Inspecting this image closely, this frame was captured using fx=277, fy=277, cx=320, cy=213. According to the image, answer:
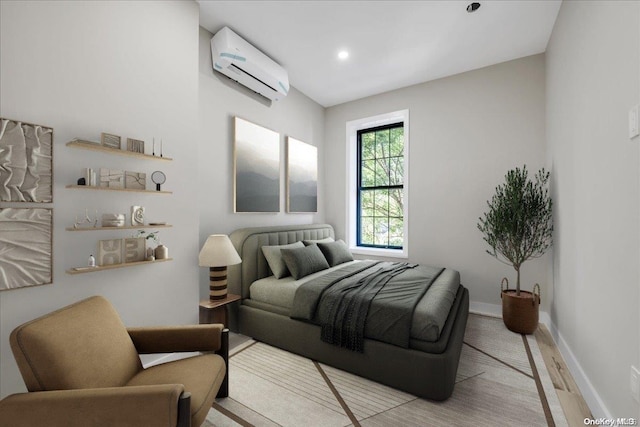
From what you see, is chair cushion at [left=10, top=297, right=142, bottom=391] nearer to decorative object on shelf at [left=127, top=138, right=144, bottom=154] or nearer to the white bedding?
decorative object on shelf at [left=127, top=138, right=144, bottom=154]

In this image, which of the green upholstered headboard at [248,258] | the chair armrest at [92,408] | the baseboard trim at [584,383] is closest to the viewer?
Result: the chair armrest at [92,408]

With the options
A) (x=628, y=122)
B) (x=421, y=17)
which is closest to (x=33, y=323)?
(x=628, y=122)

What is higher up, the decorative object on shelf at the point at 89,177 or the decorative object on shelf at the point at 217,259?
the decorative object on shelf at the point at 89,177

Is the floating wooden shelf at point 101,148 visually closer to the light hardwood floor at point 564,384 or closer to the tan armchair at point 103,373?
the tan armchair at point 103,373

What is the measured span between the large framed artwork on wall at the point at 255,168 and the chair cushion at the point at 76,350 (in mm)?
1825

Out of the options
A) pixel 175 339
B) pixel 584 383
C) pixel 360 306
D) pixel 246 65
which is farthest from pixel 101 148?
pixel 584 383

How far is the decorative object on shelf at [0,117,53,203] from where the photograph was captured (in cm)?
149

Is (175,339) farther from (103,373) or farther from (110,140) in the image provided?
(110,140)

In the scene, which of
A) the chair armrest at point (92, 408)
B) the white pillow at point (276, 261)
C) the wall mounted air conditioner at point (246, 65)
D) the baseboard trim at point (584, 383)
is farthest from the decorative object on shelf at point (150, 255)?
the baseboard trim at point (584, 383)

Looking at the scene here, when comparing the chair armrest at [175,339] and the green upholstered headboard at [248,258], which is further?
the green upholstered headboard at [248,258]

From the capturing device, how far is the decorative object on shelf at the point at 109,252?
1.86m

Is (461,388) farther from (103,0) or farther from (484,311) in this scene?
(103,0)

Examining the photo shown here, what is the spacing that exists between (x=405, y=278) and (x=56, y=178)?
2858mm

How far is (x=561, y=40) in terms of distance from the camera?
8.31 ft
